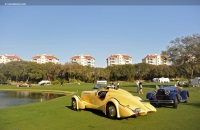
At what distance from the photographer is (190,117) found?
1123 centimetres

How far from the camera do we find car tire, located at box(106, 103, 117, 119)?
1094cm

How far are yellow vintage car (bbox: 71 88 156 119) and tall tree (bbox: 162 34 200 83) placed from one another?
31779mm

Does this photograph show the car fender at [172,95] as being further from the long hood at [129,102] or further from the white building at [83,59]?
the white building at [83,59]

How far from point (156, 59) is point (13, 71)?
126474 mm

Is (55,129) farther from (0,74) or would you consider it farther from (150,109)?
(0,74)

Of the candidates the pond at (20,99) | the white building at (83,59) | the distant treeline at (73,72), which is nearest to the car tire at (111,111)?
the pond at (20,99)

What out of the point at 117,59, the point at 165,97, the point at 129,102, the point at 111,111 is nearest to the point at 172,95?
the point at 165,97

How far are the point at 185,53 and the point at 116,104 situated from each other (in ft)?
112

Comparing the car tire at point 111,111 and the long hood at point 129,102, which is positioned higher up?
the long hood at point 129,102

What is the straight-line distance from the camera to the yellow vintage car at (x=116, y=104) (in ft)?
34.3

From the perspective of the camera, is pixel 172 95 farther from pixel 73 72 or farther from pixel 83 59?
pixel 83 59

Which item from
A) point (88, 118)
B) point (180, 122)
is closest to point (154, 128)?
point (180, 122)

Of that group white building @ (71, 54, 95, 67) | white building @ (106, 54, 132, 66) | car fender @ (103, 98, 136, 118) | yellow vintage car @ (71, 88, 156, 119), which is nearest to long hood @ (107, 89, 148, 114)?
yellow vintage car @ (71, 88, 156, 119)

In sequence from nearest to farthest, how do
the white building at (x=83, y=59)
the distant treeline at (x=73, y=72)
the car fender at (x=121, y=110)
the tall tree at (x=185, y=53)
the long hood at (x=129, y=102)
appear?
the car fender at (x=121, y=110), the long hood at (x=129, y=102), the tall tree at (x=185, y=53), the distant treeline at (x=73, y=72), the white building at (x=83, y=59)
